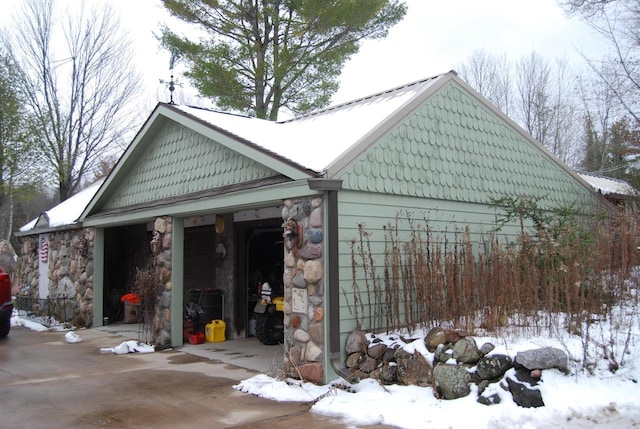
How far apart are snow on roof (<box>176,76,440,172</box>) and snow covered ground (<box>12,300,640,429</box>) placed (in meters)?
2.54

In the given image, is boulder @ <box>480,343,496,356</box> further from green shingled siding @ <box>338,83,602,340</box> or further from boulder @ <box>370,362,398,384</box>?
green shingled siding @ <box>338,83,602,340</box>

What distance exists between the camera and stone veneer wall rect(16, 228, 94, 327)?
12.4 meters

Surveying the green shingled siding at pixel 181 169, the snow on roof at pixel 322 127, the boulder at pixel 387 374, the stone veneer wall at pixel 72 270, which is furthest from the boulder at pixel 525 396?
the stone veneer wall at pixel 72 270

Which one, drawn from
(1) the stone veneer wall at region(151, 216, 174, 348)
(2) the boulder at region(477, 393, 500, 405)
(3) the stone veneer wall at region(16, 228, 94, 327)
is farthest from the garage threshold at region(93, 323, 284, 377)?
(2) the boulder at region(477, 393, 500, 405)

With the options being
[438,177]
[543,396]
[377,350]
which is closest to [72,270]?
[438,177]

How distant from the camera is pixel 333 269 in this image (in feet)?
20.5

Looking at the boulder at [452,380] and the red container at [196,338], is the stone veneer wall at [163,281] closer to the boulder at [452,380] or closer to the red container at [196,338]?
the red container at [196,338]

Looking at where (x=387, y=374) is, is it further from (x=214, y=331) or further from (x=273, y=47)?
(x=273, y=47)

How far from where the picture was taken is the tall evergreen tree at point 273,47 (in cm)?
1666

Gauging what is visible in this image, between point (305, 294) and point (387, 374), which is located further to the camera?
point (305, 294)

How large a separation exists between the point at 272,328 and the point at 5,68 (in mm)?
16309

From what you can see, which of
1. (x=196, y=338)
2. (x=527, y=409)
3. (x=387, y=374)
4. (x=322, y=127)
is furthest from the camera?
(x=196, y=338)

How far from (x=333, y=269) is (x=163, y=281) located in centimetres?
434

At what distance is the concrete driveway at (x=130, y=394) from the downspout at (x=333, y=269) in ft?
2.19
